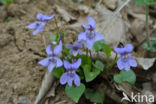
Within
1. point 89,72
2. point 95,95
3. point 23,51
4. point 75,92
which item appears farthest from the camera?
point 23,51

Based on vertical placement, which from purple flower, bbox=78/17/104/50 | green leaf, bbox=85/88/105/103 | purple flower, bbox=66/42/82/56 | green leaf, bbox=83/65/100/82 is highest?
purple flower, bbox=78/17/104/50

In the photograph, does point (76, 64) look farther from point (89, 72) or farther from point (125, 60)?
point (125, 60)

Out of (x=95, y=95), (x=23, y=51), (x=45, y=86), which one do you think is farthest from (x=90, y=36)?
(x=23, y=51)

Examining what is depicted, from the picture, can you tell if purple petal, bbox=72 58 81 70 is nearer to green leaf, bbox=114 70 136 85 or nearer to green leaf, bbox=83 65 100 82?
green leaf, bbox=83 65 100 82

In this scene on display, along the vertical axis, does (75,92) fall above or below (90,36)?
below

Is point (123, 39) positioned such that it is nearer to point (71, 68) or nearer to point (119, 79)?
point (119, 79)

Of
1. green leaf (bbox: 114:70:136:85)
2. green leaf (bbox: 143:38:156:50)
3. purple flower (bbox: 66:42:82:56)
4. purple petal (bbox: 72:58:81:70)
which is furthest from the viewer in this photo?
green leaf (bbox: 143:38:156:50)

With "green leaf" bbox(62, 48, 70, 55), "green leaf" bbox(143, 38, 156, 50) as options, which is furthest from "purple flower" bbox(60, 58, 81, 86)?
"green leaf" bbox(143, 38, 156, 50)
